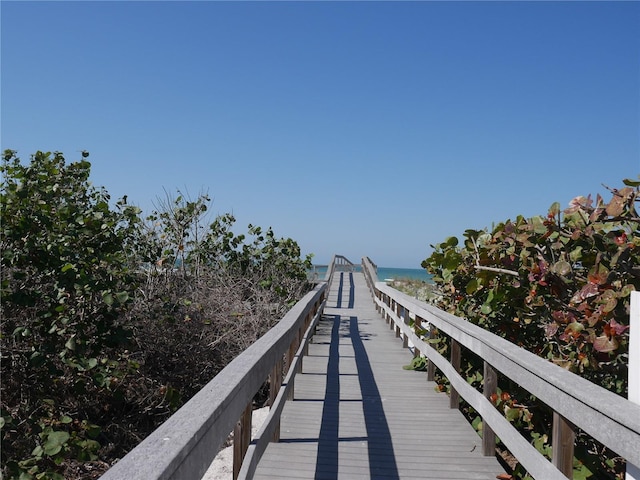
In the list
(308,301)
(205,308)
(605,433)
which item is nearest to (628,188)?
(605,433)

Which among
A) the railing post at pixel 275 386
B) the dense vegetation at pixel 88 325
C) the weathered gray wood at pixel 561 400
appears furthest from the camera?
the dense vegetation at pixel 88 325

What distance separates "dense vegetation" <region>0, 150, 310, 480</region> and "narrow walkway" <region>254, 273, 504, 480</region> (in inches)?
60.1

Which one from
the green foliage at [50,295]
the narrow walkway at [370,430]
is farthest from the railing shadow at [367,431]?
the green foliage at [50,295]

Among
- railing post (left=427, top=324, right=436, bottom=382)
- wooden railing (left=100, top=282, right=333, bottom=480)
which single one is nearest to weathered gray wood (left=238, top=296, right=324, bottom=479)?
wooden railing (left=100, top=282, right=333, bottom=480)

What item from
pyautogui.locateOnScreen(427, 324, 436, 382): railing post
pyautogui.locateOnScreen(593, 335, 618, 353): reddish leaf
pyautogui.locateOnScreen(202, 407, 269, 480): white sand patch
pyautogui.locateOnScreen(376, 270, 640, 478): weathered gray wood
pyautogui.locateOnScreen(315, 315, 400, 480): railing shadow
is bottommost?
pyautogui.locateOnScreen(202, 407, 269, 480): white sand patch

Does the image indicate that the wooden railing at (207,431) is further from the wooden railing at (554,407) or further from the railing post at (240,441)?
the wooden railing at (554,407)

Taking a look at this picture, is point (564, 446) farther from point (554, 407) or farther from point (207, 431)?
point (207, 431)

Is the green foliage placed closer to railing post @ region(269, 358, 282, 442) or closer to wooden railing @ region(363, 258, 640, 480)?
railing post @ region(269, 358, 282, 442)

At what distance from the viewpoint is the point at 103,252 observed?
18.8 feet

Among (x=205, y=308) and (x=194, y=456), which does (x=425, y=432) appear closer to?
(x=194, y=456)

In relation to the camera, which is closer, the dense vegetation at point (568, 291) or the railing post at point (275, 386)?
the dense vegetation at point (568, 291)

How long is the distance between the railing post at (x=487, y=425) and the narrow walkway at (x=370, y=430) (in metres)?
0.06

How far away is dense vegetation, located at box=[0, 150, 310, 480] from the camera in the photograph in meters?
4.73

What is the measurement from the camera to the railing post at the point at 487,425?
12.4 ft
